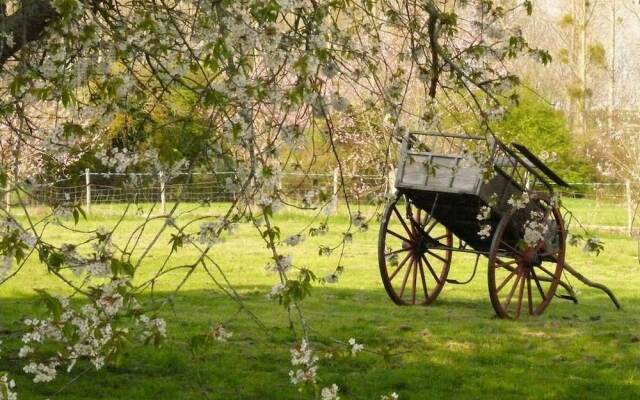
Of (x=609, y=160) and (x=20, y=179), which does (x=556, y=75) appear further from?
(x=20, y=179)

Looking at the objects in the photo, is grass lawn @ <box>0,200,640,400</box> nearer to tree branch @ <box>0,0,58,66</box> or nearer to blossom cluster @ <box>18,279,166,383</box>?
blossom cluster @ <box>18,279,166,383</box>

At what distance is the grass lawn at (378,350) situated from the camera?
7145 mm

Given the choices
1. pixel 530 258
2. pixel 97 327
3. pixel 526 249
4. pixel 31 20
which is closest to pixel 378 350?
pixel 97 327

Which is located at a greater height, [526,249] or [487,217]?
[487,217]

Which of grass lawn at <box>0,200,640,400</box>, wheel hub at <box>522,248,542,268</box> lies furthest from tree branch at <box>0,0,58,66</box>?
wheel hub at <box>522,248,542,268</box>

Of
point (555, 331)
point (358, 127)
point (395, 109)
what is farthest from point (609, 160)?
point (395, 109)

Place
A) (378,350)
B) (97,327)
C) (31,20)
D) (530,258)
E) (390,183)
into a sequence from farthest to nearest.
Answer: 1. (530,258)
2. (390,183)
3. (31,20)
4. (378,350)
5. (97,327)

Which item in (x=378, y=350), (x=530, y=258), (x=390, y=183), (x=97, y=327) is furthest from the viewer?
(x=530, y=258)

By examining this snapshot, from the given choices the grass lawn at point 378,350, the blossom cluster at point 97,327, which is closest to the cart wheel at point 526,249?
the grass lawn at point 378,350

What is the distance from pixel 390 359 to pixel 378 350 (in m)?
1.43

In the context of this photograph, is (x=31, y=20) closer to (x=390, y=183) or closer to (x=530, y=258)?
(x=390, y=183)

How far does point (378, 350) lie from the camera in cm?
461

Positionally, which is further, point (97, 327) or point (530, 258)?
point (530, 258)

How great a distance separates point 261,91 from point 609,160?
934 inches
